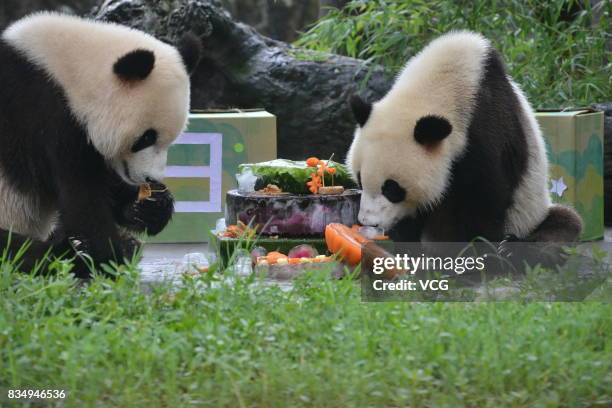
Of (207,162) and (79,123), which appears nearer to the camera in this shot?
(79,123)

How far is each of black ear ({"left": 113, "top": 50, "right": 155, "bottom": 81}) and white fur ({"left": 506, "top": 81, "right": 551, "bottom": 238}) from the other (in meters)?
2.07

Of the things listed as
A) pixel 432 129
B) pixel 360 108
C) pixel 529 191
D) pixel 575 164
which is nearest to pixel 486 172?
pixel 432 129

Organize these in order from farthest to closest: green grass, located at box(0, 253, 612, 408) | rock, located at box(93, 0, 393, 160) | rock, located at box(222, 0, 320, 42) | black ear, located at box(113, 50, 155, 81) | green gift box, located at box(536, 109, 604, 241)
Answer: rock, located at box(222, 0, 320, 42)
rock, located at box(93, 0, 393, 160)
green gift box, located at box(536, 109, 604, 241)
black ear, located at box(113, 50, 155, 81)
green grass, located at box(0, 253, 612, 408)

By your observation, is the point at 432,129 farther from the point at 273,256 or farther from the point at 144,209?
the point at 144,209

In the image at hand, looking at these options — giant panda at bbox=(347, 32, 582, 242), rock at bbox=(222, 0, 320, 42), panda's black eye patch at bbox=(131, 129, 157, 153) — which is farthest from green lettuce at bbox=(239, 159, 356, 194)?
rock at bbox=(222, 0, 320, 42)

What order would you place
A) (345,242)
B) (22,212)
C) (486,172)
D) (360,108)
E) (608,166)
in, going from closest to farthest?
(22,212)
(345,242)
(486,172)
(360,108)
(608,166)

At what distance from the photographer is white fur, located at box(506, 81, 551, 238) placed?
17.8 feet

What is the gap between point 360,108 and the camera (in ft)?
17.0

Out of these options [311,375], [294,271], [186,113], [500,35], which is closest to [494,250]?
[294,271]

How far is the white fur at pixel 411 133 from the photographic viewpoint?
16.4ft

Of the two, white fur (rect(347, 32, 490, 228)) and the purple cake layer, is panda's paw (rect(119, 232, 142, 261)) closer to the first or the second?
the purple cake layer

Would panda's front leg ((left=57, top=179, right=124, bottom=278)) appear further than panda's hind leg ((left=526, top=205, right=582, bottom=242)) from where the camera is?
No

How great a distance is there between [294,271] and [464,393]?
1950 mm

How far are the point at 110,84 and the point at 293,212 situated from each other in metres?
1.37
